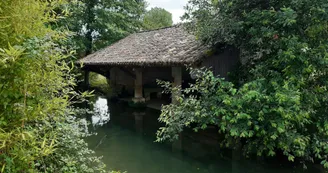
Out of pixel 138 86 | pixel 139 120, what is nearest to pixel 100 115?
pixel 139 120

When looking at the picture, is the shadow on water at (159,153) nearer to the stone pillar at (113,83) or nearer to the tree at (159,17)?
the stone pillar at (113,83)

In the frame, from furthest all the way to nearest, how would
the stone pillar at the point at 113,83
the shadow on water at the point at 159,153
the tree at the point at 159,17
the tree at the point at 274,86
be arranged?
the tree at the point at 159,17, the stone pillar at the point at 113,83, the shadow on water at the point at 159,153, the tree at the point at 274,86

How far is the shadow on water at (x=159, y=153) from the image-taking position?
4410 millimetres

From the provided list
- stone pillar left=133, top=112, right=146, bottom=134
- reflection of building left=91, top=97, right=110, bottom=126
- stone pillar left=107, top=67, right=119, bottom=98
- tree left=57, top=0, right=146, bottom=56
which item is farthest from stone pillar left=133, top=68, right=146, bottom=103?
tree left=57, top=0, right=146, bottom=56

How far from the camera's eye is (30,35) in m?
1.81

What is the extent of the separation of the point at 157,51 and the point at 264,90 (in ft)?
13.2

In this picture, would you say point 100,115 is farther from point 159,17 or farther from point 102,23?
point 159,17

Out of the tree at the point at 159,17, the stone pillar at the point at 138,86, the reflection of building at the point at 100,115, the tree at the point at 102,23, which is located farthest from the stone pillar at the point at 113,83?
the tree at the point at 159,17

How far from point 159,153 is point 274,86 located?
2789mm

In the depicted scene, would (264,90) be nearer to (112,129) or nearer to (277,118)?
(277,118)

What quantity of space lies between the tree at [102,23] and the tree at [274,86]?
32.0ft

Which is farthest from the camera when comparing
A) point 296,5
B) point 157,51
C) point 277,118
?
point 157,51

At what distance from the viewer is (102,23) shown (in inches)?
514

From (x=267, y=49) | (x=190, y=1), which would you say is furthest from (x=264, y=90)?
(x=190, y=1)
